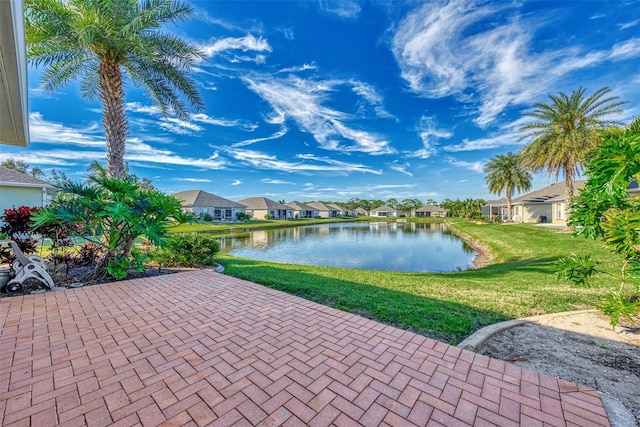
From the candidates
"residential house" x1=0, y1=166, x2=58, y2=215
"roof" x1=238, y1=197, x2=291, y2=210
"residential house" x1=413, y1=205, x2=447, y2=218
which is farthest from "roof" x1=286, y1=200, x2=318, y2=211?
"residential house" x1=0, y1=166, x2=58, y2=215

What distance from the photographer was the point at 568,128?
50.8ft

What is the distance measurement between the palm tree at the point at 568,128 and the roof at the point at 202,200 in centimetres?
3576

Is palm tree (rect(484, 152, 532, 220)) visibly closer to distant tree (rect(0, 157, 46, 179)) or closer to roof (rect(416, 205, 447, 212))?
roof (rect(416, 205, 447, 212))

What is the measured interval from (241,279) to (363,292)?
279 cm

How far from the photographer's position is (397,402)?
1.97 metres

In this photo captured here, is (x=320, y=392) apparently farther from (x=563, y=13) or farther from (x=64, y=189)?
(x=563, y=13)

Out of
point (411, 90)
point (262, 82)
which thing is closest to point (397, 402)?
point (262, 82)

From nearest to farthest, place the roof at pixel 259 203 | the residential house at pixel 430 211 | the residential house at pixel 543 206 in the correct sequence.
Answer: the residential house at pixel 543 206 → the roof at pixel 259 203 → the residential house at pixel 430 211

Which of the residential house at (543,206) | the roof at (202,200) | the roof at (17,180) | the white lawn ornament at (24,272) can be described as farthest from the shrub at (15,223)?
the residential house at (543,206)

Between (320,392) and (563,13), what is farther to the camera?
(563,13)

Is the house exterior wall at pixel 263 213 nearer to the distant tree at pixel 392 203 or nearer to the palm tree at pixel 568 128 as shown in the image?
the palm tree at pixel 568 128

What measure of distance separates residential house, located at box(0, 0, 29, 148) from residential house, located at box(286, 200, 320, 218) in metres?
55.5

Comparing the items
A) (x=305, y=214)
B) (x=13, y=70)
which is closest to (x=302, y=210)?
(x=305, y=214)

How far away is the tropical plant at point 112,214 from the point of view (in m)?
5.34
